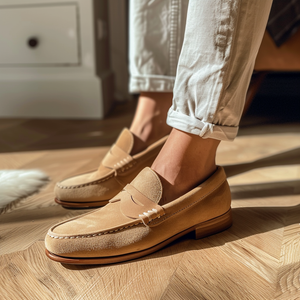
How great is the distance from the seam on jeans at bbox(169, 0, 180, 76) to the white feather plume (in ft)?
1.21

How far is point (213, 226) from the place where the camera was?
449 millimetres

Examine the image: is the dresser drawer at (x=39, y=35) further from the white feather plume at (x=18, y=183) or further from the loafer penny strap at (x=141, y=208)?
the loafer penny strap at (x=141, y=208)

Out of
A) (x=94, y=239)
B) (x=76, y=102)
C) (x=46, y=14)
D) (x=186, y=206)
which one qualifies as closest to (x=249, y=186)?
(x=186, y=206)

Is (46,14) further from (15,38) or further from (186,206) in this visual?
(186,206)

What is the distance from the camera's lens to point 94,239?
388mm

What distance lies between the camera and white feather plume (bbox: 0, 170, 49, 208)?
→ 1.96 feet

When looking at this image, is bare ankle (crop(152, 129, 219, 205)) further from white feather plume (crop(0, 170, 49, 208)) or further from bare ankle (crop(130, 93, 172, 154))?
white feather plume (crop(0, 170, 49, 208))

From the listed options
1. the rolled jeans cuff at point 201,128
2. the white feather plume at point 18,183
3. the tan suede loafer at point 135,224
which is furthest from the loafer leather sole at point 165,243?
the white feather plume at point 18,183

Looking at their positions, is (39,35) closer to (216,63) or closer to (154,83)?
(154,83)

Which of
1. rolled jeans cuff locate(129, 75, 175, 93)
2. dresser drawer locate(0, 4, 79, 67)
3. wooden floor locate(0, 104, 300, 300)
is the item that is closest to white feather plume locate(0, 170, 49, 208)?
wooden floor locate(0, 104, 300, 300)

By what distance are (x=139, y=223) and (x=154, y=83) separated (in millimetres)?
298

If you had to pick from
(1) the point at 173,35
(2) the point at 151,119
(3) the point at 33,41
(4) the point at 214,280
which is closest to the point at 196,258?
(4) the point at 214,280

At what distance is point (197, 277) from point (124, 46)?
150 centimetres

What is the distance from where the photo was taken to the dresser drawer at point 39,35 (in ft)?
4.13
